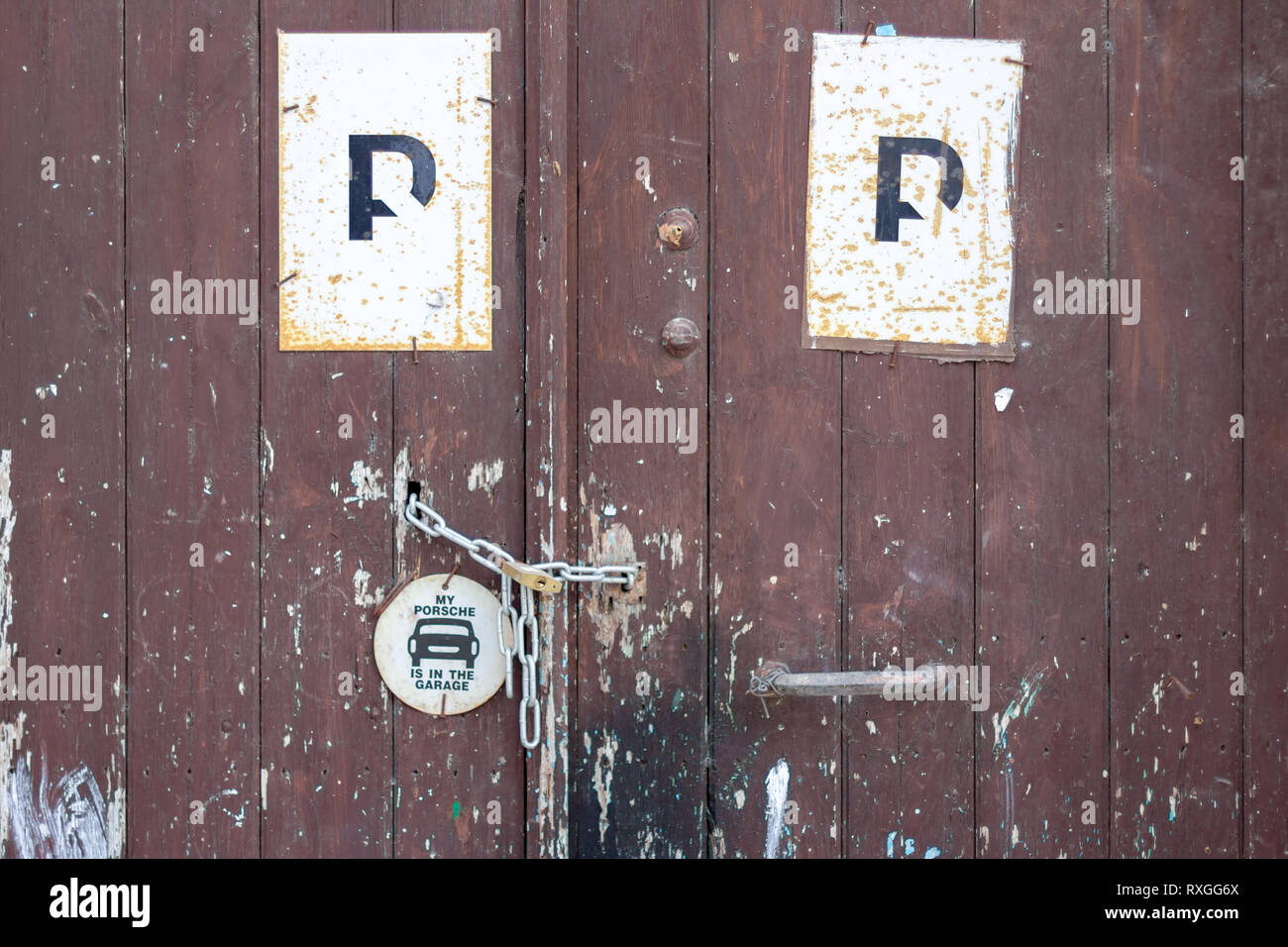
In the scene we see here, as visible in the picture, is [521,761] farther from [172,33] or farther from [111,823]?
[172,33]

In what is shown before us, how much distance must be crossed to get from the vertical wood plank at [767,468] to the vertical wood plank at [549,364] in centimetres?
23

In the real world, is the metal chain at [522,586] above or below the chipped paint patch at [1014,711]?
above

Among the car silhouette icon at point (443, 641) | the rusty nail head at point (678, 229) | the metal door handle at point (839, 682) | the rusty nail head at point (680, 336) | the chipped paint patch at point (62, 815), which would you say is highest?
the rusty nail head at point (678, 229)

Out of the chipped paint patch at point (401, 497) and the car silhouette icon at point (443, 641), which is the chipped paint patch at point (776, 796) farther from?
the chipped paint patch at point (401, 497)

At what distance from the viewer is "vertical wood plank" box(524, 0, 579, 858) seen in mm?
1418

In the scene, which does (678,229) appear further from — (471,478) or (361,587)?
(361,587)

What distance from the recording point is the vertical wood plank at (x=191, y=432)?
1.46m

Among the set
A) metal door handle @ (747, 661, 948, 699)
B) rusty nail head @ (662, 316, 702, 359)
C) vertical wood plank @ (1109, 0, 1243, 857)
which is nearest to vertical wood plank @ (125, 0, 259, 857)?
rusty nail head @ (662, 316, 702, 359)

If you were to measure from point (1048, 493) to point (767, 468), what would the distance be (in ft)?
1.42

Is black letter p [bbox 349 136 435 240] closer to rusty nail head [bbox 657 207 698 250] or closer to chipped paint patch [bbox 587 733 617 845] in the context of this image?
rusty nail head [bbox 657 207 698 250]

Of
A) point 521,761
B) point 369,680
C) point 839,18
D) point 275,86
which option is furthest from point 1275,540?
point 275,86

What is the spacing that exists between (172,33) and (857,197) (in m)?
1.06

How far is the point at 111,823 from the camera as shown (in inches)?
58.5

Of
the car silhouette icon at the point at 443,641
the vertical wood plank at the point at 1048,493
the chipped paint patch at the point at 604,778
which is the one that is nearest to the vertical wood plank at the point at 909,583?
the vertical wood plank at the point at 1048,493
